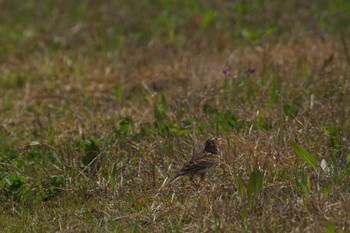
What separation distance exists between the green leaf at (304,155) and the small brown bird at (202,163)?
16.0 inches

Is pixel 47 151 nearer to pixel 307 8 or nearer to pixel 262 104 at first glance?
pixel 262 104

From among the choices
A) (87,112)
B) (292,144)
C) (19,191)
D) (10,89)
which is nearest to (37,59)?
(10,89)

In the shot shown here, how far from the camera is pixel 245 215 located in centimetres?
414

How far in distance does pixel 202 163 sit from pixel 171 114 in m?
1.30

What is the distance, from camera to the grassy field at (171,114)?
4367 mm

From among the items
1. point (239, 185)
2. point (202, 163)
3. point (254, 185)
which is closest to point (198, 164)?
point (202, 163)

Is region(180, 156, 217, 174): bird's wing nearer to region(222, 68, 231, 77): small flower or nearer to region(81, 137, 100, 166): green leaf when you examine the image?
region(81, 137, 100, 166): green leaf

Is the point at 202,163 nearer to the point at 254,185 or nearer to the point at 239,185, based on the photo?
the point at 239,185

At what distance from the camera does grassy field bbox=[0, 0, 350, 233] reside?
4.37m

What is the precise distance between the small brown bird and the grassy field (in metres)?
0.06

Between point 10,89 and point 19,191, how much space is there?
2.74m

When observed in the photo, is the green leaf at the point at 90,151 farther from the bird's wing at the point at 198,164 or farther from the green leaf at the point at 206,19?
the green leaf at the point at 206,19

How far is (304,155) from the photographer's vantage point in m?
4.60

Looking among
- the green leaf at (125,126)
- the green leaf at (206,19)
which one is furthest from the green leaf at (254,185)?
the green leaf at (206,19)
